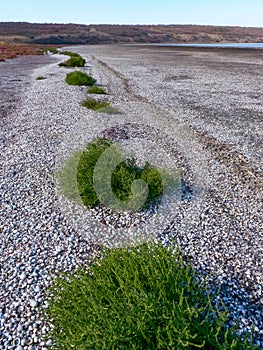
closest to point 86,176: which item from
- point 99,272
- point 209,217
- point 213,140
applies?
point 209,217

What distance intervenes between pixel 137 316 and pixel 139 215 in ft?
10.5

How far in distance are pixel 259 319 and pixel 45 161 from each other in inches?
265

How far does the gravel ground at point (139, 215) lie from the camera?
4463 mm

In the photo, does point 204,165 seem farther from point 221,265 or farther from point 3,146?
point 3,146

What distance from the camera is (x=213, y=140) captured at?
10.9 meters

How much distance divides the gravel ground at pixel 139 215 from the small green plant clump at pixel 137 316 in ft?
2.01

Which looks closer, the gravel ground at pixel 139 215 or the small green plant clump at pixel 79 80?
the gravel ground at pixel 139 215

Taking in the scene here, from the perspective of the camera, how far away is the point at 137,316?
3.11 m

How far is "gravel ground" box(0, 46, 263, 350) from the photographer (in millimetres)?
4463

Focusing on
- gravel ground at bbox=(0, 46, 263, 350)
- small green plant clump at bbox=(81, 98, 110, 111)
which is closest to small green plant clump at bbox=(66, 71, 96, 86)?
small green plant clump at bbox=(81, 98, 110, 111)

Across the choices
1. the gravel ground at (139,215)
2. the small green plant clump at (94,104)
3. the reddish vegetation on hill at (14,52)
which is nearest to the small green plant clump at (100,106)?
the small green plant clump at (94,104)

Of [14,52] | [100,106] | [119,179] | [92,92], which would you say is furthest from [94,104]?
[14,52]

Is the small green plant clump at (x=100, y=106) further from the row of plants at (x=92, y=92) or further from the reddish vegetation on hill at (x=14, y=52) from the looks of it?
the reddish vegetation on hill at (x=14, y=52)

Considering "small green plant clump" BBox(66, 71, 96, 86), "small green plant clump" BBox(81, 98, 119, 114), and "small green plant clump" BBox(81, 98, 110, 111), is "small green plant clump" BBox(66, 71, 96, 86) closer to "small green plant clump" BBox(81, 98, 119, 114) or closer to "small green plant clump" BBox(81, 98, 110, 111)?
"small green plant clump" BBox(81, 98, 119, 114)
